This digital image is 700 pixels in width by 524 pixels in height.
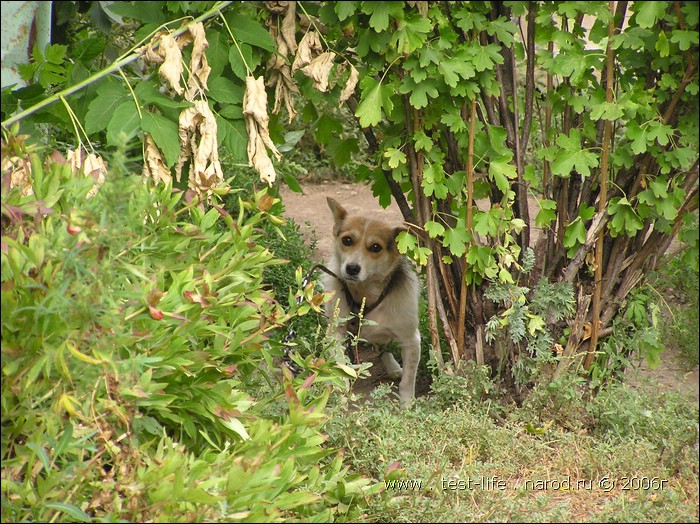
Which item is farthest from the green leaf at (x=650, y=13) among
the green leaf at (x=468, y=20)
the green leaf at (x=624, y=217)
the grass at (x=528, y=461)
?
the grass at (x=528, y=461)

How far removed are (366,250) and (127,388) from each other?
2937 millimetres

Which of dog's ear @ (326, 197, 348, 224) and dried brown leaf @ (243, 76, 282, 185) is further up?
dried brown leaf @ (243, 76, 282, 185)

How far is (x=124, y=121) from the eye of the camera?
12.7 ft

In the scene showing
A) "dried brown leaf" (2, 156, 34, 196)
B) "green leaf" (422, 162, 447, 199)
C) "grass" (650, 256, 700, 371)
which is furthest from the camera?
"green leaf" (422, 162, 447, 199)

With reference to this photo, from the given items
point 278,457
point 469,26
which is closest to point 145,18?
point 469,26

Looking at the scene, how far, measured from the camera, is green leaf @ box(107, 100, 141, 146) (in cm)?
380

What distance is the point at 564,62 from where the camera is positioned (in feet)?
12.7

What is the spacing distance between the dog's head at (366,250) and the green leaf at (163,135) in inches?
73.7

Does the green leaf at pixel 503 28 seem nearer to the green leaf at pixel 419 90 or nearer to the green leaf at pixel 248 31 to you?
the green leaf at pixel 419 90

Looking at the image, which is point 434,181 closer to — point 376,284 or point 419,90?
point 419,90

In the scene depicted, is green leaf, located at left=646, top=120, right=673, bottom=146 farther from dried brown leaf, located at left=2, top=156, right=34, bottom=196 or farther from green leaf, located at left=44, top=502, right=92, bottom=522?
green leaf, located at left=44, top=502, right=92, bottom=522

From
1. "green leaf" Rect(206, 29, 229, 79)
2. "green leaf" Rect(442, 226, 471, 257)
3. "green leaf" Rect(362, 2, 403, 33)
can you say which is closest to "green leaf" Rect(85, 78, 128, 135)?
"green leaf" Rect(206, 29, 229, 79)

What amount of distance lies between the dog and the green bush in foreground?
76.7 inches

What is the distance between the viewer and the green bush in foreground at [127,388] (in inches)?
109
